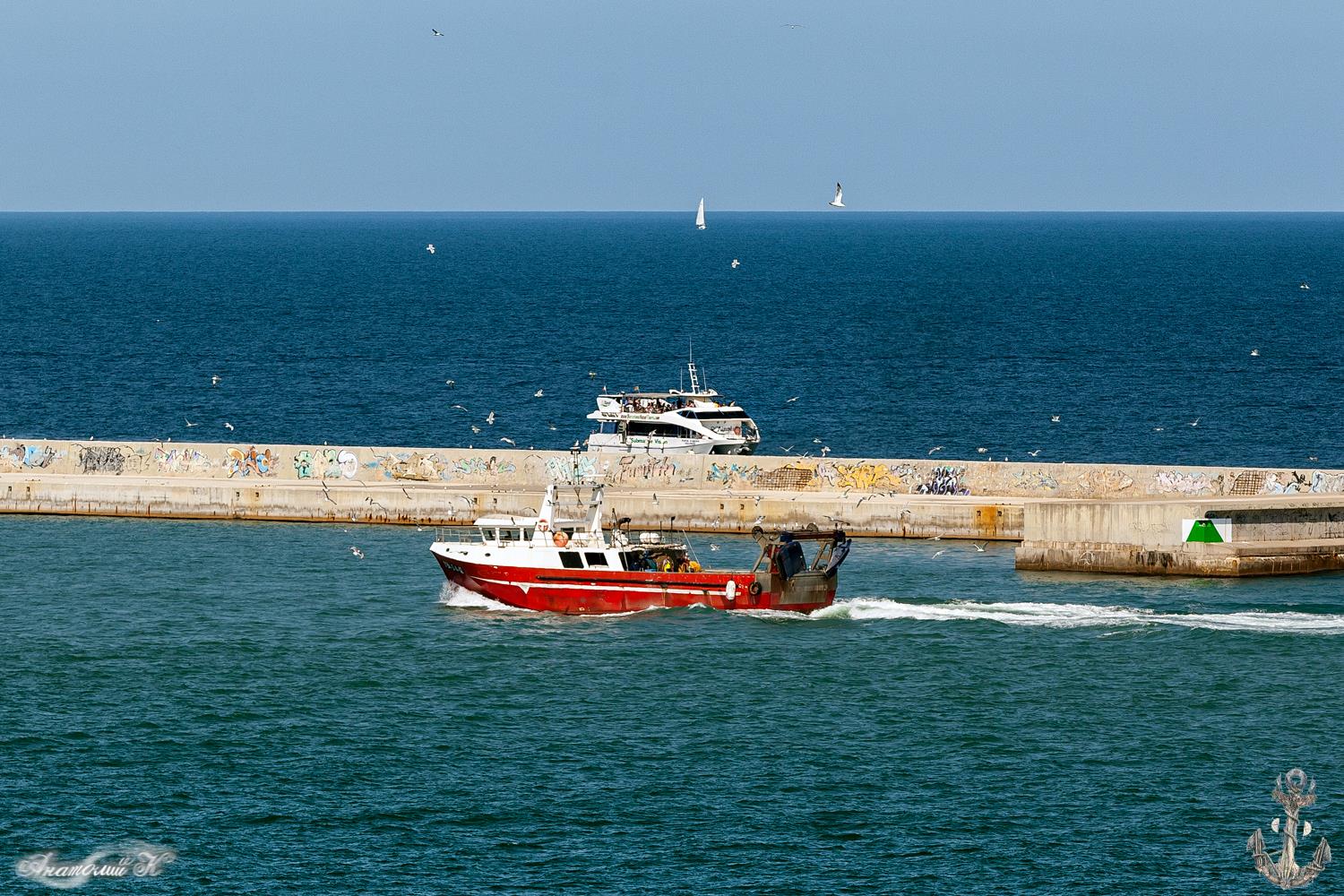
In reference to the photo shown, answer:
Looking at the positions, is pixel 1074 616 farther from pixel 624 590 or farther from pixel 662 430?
pixel 662 430

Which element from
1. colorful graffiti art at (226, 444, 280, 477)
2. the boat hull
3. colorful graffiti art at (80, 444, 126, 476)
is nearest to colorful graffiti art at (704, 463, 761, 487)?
the boat hull

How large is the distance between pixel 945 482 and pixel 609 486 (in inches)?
518

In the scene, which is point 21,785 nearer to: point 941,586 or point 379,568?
point 379,568

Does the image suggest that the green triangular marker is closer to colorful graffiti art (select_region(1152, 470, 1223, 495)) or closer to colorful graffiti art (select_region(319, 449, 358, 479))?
colorful graffiti art (select_region(1152, 470, 1223, 495))

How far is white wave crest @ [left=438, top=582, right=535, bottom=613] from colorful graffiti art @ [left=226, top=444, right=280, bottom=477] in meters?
18.0

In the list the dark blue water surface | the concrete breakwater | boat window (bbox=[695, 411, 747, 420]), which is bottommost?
the concrete breakwater

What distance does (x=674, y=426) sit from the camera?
9544 cm

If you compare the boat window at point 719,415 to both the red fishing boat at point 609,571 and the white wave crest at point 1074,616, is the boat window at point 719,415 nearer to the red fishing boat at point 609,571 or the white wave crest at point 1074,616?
the red fishing boat at point 609,571

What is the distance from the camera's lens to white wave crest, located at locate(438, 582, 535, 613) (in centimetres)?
6581

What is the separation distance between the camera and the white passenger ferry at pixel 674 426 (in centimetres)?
9462

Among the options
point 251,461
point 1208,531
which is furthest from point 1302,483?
point 251,461

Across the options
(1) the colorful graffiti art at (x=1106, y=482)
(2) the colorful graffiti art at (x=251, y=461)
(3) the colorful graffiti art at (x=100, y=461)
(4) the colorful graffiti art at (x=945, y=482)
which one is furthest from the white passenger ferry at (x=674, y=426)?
(1) the colorful graffiti art at (x=1106, y=482)

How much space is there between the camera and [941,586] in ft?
219

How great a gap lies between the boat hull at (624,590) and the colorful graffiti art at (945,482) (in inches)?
549
